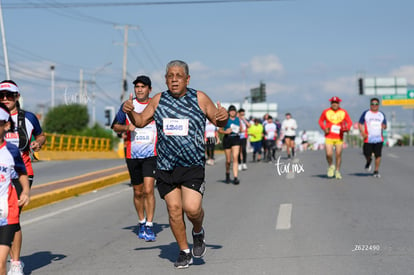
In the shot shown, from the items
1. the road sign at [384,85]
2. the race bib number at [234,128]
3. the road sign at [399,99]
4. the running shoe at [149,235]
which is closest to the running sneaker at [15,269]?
the running shoe at [149,235]

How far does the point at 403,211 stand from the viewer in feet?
34.4

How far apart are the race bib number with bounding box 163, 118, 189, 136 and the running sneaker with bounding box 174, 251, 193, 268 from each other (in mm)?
1160

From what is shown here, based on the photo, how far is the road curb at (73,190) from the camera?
12.7m

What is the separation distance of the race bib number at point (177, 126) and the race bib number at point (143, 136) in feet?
7.38

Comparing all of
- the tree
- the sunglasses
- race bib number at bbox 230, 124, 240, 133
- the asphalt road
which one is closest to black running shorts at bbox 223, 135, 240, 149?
race bib number at bbox 230, 124, 240, 133

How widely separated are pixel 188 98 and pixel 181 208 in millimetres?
1057

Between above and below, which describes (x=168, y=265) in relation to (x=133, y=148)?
below

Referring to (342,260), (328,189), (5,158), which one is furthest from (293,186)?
(5,158)

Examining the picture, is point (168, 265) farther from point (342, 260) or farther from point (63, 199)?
point (63, 199)

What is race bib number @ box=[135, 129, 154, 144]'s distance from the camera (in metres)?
8.64

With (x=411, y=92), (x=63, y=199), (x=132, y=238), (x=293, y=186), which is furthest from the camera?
(x=411, y=92)

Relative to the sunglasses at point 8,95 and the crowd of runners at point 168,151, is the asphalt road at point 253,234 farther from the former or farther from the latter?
the sunglasses at point 8,95

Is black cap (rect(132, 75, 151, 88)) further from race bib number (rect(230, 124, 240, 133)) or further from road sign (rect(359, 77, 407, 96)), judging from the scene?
road sign (rect(359, 77, 407, 96))

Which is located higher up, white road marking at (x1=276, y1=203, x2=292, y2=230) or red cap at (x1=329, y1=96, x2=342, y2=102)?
red cap at (x1=329, y1=96, x2=342, y2=102)
